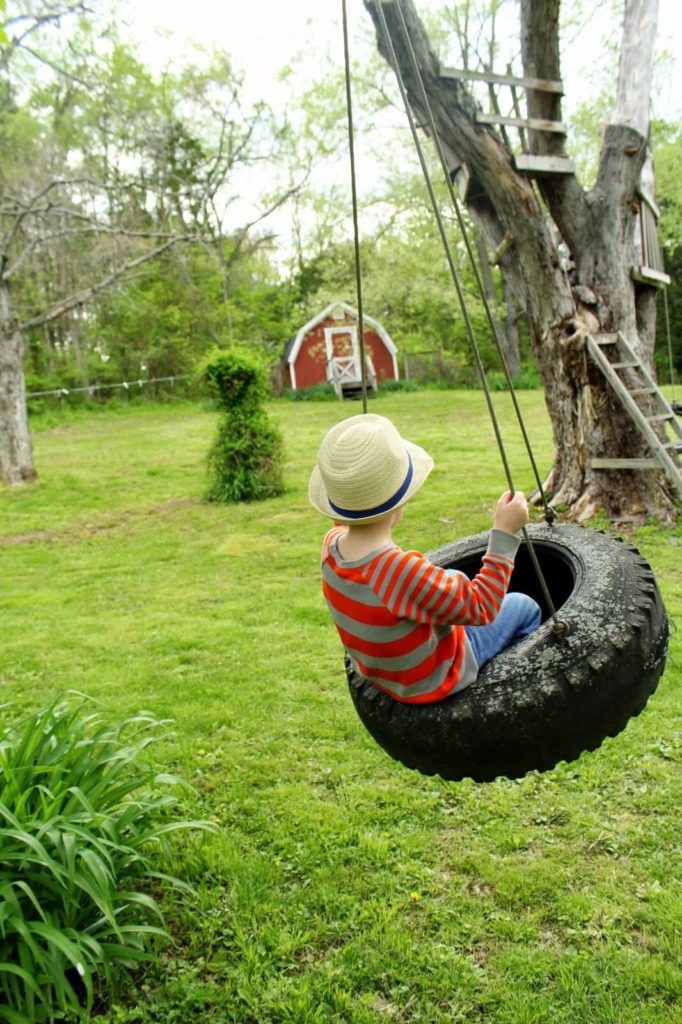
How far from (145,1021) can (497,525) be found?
1.76m

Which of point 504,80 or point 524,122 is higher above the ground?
point 504,80

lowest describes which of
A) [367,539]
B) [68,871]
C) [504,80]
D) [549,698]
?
[68,871]

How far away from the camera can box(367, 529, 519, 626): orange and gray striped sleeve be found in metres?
1.93

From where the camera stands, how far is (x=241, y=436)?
10.6 meters

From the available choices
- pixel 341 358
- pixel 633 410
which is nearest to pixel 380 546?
pixel 633 410

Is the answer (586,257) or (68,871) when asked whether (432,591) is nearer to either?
(68,871)

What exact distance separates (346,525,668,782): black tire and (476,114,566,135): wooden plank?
5.51m

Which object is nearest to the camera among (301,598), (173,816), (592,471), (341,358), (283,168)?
(173,816)

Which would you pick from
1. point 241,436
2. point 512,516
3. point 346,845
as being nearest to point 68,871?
point 346,845

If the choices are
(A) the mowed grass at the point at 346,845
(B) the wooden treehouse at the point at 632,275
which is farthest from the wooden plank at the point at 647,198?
(A) the mowed grass at the point at 346,845

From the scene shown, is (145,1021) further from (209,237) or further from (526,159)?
(209,237)

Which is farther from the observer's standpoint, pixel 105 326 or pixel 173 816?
pixel 105 326

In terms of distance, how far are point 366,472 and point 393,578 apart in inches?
10.5

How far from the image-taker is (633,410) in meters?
6.66
